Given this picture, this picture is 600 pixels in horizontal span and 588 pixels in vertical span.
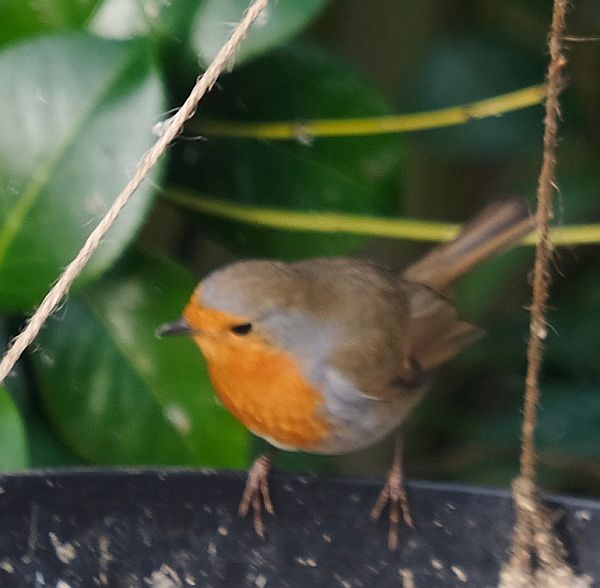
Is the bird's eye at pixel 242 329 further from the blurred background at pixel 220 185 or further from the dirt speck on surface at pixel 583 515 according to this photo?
the dirt speck on surface at pixel 583 515

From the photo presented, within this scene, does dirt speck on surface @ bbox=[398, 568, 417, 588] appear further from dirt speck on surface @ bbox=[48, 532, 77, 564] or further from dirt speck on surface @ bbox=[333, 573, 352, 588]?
dirt speck on surface @ bbox=[48, 532, 77, 564]

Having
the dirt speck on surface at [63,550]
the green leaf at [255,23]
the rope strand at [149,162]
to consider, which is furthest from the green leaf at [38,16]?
the dirt speck on surface at [63,550]

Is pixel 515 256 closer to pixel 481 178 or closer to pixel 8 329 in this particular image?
pixel 481 178

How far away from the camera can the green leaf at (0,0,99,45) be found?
108 centimetres

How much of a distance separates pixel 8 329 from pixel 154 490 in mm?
489

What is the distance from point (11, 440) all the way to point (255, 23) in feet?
1.66

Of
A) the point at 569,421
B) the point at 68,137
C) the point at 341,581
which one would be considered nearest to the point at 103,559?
the point at 341,581

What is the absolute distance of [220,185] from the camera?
1.30 metres

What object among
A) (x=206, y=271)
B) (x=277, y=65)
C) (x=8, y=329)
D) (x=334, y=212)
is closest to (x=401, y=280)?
(x=334, y=212)

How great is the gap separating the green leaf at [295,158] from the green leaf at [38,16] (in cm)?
24

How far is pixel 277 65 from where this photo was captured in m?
1.29

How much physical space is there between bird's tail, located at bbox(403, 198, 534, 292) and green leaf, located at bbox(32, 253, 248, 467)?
312 millimetres

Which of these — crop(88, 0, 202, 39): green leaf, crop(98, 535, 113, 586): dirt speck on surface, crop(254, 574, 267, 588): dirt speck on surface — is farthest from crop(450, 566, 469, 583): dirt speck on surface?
crop(88, 0, 202, 39): green leaf

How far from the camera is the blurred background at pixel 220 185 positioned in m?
Answer: 0.95
